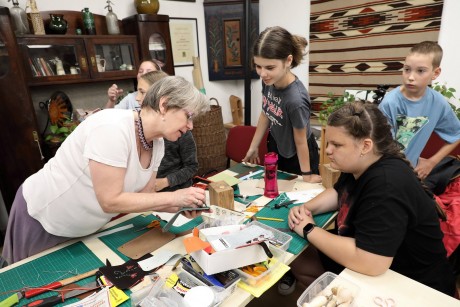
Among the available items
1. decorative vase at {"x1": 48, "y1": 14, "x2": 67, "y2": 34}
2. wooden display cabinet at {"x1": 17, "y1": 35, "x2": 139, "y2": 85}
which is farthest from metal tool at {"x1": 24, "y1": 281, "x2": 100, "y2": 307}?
decorative vase at {"x1": 48, "y1": 14, "x2": 67, "y2": 34}

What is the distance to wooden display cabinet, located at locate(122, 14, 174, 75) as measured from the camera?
279 cm

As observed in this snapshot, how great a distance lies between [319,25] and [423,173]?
6.95 ft

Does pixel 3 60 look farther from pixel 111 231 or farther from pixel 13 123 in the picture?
pixel 111 231

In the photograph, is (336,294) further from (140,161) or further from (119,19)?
(119,19)

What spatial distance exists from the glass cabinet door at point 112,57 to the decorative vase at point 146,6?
1.06ft

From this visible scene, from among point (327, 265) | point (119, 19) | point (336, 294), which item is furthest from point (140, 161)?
point (119, 19)

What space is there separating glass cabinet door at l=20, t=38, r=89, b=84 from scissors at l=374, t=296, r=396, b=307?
267 cm

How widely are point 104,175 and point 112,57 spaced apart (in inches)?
86.3

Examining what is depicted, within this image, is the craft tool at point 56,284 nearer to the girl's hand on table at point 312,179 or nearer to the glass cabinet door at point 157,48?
the girl's hand on table at point 312,179

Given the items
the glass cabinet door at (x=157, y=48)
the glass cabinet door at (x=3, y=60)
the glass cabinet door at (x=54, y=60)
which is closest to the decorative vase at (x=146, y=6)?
the glass cabinet door at (x=157, y=48)

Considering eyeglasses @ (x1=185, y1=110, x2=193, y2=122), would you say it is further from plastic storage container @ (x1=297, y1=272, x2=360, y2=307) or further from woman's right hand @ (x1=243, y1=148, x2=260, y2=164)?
woman's right hand @ (x1=243, y1=148, x2=260, y2=164)

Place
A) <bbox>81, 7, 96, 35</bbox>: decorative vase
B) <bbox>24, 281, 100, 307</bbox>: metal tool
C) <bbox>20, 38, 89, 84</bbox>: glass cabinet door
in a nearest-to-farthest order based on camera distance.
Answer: <bbox>24, 281, 100, 307</bbox>: metal tool, <bbox>20, 38, 89, 84</bbox>: glass cabinet door, <bbox>81, 7, 96, 35</bbox>: decorative vase

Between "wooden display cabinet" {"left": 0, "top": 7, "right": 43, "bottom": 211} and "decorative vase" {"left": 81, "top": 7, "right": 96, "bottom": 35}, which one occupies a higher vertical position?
"decorative vase" {"left": 81, "top": 7, "right": 96, "bottom": 35}

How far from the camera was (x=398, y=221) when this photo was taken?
952mm
